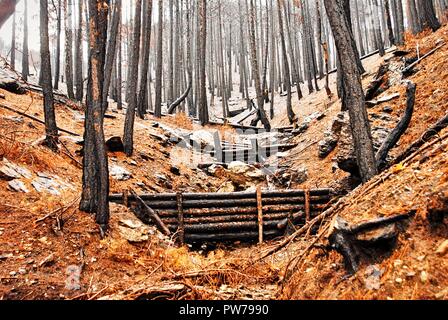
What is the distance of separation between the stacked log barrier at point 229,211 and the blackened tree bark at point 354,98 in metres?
1.79

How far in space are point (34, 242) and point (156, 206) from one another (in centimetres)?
234

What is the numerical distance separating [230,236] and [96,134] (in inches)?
121

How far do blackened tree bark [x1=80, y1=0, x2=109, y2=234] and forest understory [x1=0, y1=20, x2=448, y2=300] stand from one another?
0.25m

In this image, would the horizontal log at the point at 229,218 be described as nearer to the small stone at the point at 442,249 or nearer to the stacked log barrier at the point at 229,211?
the stacked log barrier at the point at 229,211

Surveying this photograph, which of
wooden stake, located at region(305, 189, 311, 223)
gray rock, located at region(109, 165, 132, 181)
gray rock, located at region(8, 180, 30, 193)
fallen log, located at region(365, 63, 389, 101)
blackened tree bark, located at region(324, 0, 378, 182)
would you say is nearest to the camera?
blackened tree bark, located at region(324, 0, 378, 182)

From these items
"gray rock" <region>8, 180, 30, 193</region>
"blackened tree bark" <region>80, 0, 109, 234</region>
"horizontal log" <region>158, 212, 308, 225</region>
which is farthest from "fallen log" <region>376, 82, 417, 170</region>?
"gray rock" <region>8, 180, 30, 193</region>

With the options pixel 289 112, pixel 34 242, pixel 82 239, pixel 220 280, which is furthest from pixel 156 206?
pixel 289 112

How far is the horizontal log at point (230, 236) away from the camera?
6.12 meters

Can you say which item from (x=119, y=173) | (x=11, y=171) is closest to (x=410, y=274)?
(x=11, y=171)

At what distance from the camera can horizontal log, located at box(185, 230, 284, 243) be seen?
20.1 feet

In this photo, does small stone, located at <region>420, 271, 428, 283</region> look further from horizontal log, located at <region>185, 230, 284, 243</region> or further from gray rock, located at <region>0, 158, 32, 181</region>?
gray rock, located at <region>0, 158, 32, 181</region>

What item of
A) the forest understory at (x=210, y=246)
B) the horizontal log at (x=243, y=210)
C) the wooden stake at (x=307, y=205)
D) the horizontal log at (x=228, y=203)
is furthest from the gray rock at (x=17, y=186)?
the wooden stake at (x=307, y=205)

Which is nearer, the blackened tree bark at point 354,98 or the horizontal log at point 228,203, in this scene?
the blackened tree bark at point 354,98
